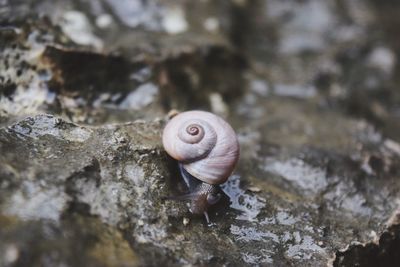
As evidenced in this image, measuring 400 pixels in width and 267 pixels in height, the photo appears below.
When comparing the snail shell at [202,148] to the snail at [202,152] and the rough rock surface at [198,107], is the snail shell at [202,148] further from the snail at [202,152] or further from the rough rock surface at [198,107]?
the rough rock surface at [198,107]

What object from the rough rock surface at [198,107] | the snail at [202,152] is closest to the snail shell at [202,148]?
the snail at [202,152]

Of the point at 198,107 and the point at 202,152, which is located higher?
the point at 202,152

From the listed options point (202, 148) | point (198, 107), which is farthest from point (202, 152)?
point (198, 107)

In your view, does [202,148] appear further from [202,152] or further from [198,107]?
[198,107]

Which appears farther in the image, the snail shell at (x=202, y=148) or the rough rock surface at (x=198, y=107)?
the snail shell at (x=202, y=148)

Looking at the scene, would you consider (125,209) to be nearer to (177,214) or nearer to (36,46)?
(177,214)

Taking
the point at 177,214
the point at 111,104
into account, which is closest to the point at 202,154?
the point at 177,214

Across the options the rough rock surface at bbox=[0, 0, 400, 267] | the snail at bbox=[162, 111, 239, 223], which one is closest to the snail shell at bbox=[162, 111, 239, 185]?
the snail at bbox=[162, 111, 239, 223]

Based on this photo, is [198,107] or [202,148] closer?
[202,148]
